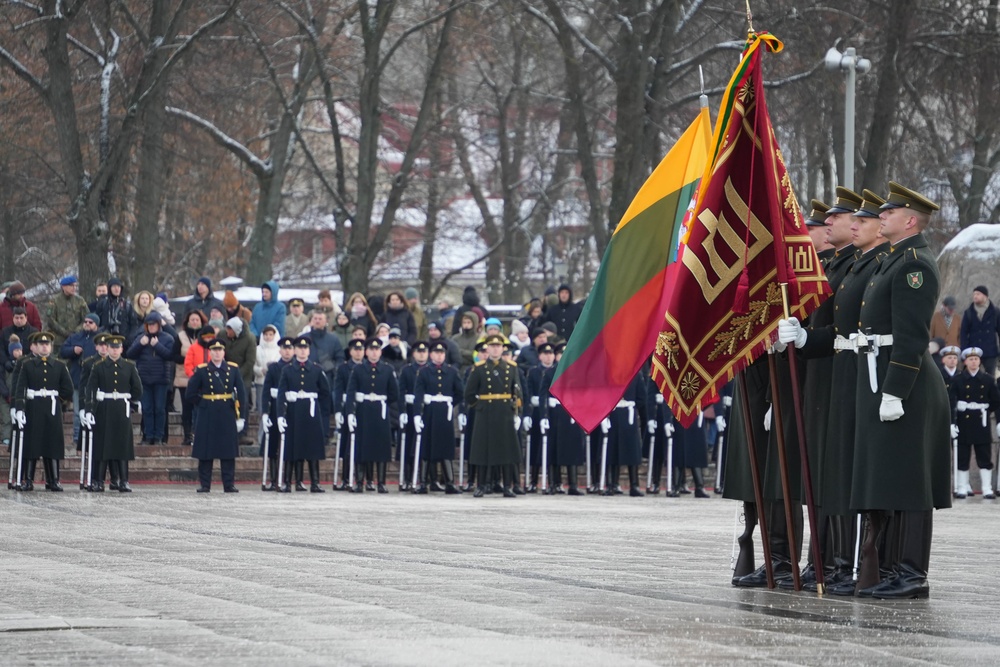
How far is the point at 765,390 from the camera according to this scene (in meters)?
9.29

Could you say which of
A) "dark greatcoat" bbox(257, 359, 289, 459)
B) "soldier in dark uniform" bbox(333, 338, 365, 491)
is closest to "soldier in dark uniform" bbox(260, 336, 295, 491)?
"dark greatcoat" bbox(257, 359, 289, 459)

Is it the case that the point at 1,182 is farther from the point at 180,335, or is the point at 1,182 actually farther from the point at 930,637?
the point at 930,637

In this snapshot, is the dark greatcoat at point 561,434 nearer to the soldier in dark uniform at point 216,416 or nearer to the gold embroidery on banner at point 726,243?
the soldier in dark uniform at point 216,416

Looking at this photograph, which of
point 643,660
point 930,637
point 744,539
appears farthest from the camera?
point 744,539

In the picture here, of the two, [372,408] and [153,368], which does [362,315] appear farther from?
[153,368]

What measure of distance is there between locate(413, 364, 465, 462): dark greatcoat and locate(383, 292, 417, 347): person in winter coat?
2887mm

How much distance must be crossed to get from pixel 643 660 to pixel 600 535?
709 centimetres

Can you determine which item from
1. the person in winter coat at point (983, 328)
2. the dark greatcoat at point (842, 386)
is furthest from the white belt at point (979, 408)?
the dark greatcoat at point (842, 386)

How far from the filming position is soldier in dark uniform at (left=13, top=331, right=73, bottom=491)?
65.3ft

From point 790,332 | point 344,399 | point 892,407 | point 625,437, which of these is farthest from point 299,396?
point 892,407

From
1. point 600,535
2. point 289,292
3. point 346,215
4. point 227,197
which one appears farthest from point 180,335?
point 227,197

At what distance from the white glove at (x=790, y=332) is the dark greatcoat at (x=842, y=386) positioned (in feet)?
1.10

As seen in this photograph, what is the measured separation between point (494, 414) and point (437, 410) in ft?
3.46

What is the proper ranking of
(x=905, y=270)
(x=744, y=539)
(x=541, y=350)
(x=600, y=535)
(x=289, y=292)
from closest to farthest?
(x=905, y=270)
(x=744, y=539)
(x=600, y=535)
(x=541, y=350)
(x=289, y=292)
